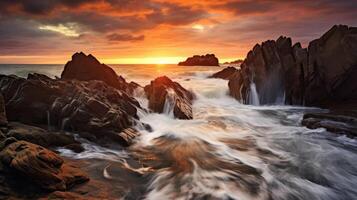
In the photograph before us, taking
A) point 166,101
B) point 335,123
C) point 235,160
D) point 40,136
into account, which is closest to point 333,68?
point 335,123

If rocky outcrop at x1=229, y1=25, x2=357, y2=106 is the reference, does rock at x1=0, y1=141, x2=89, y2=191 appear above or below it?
below

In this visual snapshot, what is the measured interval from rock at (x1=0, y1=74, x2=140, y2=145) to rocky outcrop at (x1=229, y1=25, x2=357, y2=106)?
39.9 feet

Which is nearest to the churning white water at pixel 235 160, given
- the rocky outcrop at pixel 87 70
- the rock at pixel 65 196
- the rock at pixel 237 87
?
the rock at pixel 65 196

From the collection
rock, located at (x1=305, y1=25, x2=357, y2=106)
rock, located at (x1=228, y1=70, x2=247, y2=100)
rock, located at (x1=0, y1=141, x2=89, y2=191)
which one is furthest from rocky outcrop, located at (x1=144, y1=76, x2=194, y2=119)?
rock, located at (x1=0, y1=141, x2=89, y2=191)

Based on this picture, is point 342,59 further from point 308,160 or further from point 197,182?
point 197,182

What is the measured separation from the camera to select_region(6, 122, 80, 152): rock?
920cm

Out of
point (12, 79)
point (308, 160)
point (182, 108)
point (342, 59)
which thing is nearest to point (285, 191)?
point (308, 160)

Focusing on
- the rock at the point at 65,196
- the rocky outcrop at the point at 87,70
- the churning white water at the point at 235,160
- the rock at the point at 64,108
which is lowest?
the churning white water at the point at 235,160

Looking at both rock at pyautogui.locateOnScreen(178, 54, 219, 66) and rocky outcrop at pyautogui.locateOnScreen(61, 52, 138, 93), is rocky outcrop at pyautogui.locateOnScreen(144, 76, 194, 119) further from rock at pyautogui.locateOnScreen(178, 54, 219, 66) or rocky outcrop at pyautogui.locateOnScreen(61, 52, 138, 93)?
rock at pyautogui.locateOnScreen(178, 54, 219, 66)

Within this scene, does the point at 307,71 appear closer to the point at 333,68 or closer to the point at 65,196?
the point at 333,68

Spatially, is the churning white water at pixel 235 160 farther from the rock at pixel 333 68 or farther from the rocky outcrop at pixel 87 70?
the rocky outcrop at pixel 87 70

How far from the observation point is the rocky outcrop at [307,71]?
1784 centimetres

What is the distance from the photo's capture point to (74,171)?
23.5 ft

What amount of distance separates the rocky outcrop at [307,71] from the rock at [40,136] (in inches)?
604
